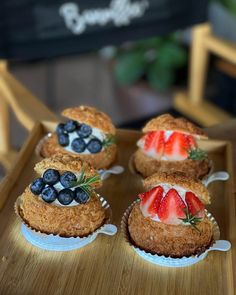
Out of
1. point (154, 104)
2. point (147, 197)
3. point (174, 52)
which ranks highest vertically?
point (147, 197)

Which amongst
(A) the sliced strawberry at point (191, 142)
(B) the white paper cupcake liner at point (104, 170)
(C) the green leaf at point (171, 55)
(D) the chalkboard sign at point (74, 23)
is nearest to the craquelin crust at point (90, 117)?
(B) the white paper cupcake liner at point (104, 170)

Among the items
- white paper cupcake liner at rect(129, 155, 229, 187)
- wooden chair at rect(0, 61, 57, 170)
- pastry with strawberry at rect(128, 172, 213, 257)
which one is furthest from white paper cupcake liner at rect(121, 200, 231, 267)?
wooden chair at rect(0, 61, 57, 170)

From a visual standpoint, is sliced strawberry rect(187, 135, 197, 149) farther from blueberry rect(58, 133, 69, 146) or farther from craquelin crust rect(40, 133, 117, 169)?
blueberry rect(58, 133, 69, 146)

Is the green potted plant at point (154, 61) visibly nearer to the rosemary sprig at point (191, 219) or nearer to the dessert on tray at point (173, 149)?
the dessert on tray at point (173, 149)

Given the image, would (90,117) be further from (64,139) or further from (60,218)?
(60,218)

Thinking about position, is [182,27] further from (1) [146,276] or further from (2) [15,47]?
(1) [146,276]

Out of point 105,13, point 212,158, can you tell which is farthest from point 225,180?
point 105,13

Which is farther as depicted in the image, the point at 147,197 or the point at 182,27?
the point at 182,27
